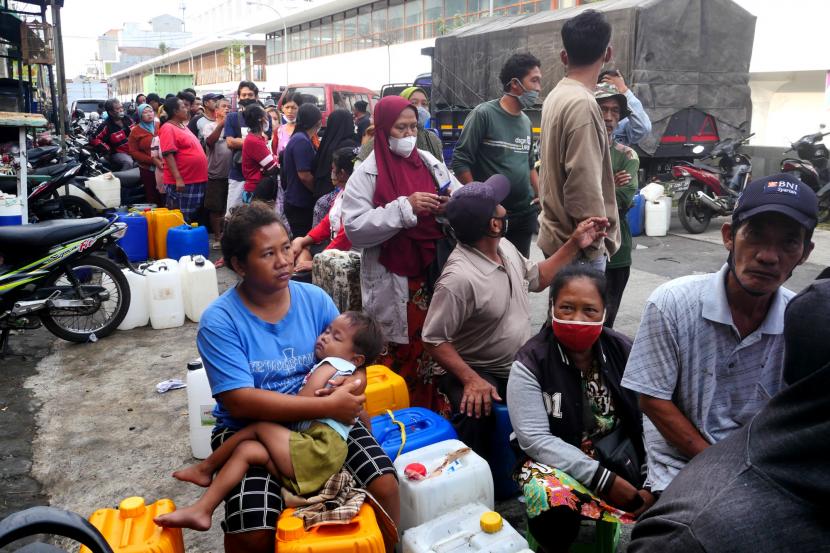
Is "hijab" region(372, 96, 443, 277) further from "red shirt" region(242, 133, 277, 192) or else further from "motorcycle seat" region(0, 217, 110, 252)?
"red shirt" region(242, 133, 277, 192)

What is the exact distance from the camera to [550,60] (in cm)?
1211

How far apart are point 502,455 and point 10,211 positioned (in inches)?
188

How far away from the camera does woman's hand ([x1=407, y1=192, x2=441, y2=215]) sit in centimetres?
347

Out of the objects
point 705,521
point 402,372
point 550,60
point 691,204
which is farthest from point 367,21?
point 705,521

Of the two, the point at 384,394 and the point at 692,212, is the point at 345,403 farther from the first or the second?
the point at 692,212

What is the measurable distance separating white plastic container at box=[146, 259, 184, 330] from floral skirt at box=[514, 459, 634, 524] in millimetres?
4074

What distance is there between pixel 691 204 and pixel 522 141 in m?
5.65

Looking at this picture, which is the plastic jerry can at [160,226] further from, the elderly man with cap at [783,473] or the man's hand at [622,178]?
the elderly man with cap at [783,473]

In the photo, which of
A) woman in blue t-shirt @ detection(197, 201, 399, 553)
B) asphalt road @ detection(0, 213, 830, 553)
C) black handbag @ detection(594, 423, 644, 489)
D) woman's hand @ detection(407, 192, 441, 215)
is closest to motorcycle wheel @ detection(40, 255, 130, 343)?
asphalt road @ detection(0, 213, 830, 553)

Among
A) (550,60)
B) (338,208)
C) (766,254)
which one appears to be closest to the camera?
(766,254)

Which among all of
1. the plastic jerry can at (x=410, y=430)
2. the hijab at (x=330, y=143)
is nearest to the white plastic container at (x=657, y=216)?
the hijab at (x=330, y=143)

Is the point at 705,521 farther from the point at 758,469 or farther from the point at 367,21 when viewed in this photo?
the point at 367,21

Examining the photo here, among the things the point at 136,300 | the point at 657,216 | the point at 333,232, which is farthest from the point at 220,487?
the point at 657,216

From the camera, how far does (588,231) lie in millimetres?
3369
